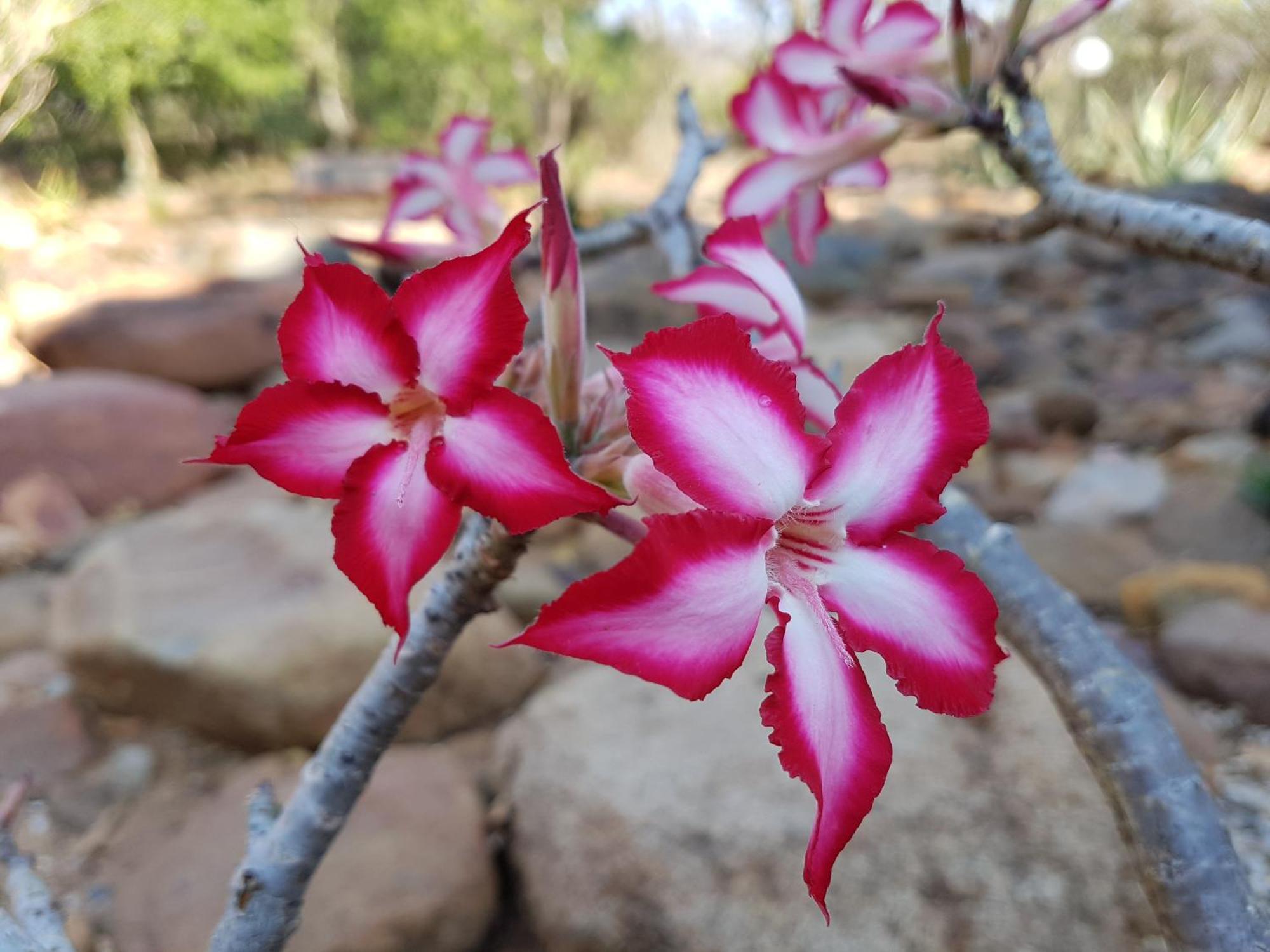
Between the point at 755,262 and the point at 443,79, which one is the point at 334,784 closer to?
the point at 755,262

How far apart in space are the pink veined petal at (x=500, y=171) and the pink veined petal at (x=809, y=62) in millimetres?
275

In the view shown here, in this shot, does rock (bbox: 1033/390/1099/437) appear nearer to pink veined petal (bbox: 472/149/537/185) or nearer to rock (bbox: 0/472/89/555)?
pink veined petal (bbox: 472/149/537/185)

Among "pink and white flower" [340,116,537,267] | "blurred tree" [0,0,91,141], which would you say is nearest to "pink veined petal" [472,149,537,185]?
"pink and white flower" [340,116,537,267]

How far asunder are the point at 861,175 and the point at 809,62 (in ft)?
0.44

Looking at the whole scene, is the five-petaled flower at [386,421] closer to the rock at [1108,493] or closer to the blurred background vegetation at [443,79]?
the rock at [1108,493]

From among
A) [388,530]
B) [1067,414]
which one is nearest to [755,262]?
[388,530]

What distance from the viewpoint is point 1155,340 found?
12.5 feet

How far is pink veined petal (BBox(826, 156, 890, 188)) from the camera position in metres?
0.88

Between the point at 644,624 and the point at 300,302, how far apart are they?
0.24m

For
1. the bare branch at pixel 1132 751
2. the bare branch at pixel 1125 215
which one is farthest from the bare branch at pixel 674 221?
the bare branch at pixel 1132 751

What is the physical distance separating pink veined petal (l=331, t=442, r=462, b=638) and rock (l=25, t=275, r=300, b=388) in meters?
3.63

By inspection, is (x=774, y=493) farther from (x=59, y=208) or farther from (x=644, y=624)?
(x=59, y=208)

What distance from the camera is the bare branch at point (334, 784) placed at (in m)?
0.62

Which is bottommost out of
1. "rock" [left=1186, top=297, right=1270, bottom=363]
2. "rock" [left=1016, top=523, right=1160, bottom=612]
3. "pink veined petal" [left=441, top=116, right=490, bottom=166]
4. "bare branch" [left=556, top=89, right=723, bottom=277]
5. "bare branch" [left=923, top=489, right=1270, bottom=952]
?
"rock" [left=1186, top=297, right=1270, bottom=363]
